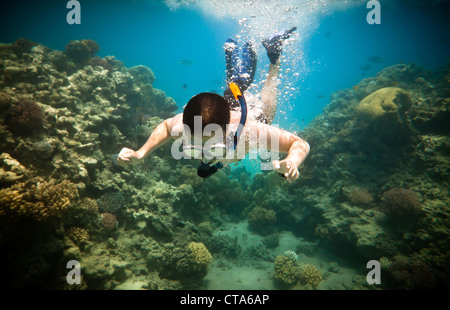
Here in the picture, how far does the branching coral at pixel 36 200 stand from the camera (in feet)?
10.9

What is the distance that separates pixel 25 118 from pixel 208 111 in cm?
539

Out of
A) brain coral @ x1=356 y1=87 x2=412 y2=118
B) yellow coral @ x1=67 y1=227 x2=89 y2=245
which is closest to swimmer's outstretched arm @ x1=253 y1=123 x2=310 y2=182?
yellow coral @ x1=67 y1=227 x2=89 y2=245

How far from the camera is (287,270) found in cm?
618

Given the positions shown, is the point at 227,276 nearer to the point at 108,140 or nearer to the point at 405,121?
the point at 108,140

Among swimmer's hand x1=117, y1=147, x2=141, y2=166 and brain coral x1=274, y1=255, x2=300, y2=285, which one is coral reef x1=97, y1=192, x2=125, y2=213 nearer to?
swimmer's hand x1=117, y1=147, x2=141, y2=166

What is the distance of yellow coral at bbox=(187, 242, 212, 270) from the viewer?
5.43 metres

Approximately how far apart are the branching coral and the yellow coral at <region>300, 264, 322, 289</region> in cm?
692

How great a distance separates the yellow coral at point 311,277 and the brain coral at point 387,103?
25.4 ft

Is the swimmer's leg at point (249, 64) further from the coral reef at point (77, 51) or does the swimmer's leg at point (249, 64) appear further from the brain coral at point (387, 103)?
the coral reef at point (77, 51)

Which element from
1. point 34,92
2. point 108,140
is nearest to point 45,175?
point 108,140

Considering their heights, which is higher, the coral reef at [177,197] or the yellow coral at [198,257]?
the coral reef at [177,197]

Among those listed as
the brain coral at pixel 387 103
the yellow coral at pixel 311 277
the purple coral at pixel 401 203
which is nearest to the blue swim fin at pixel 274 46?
the brain coral at pixel 387 103
